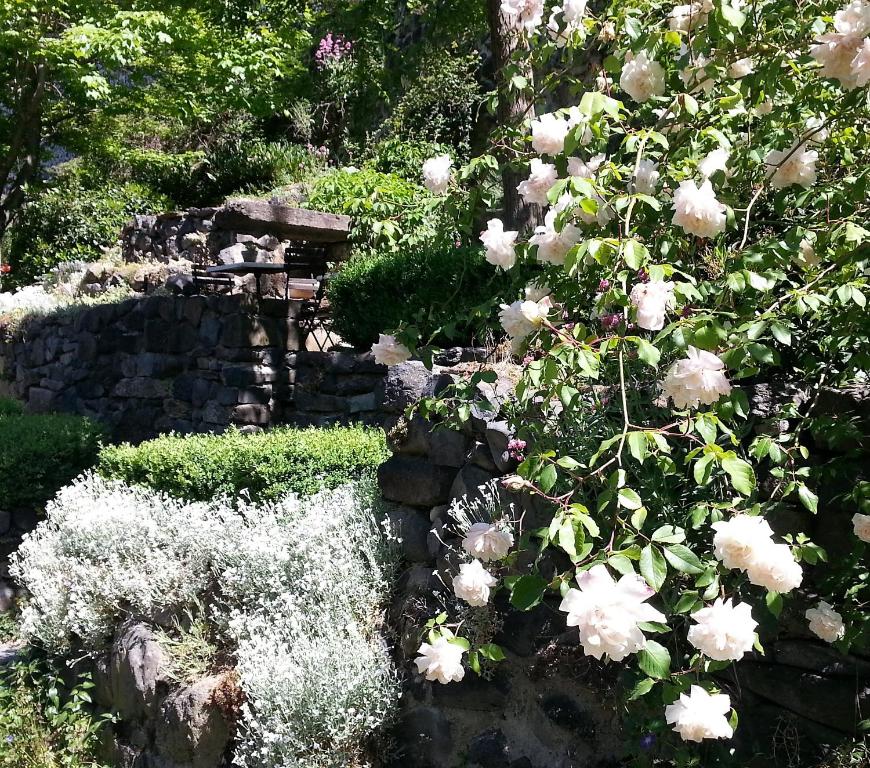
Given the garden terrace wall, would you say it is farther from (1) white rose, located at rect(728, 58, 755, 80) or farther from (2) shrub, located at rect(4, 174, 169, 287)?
(2) shrub, located at rect(4, 174, 169, 287)

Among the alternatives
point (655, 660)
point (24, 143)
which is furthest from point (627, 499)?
point (24, 143)

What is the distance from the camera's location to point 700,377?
1.97 m

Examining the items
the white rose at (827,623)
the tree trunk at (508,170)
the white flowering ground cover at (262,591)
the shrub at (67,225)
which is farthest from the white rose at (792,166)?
the shrub at (67,225)

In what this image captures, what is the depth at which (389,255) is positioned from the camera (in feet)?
20.4

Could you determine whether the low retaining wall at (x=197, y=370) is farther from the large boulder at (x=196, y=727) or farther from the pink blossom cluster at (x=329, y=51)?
the pink blossom cluster at (x=329, y=51)

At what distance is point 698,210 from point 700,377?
0.40 metres

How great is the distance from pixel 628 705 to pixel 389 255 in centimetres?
416

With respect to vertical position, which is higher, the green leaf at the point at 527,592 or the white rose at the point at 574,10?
the white rose at the point at 574,10

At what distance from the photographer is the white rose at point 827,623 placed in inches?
93.4

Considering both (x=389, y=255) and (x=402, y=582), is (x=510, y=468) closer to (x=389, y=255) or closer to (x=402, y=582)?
(x=402, y=582)

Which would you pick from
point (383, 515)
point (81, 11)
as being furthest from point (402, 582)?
point (81, 11)

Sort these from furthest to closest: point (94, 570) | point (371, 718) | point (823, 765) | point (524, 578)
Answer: point (94, 570) → point (371, 718) → point (823, 765) → point (524, 578)

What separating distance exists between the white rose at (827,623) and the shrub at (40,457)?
5.95 metres

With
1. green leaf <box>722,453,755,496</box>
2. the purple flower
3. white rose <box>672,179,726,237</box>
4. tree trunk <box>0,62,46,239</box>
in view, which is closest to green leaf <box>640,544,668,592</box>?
green leaf <box>722,453,755,496</box>
